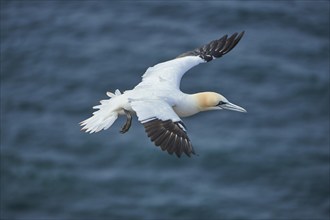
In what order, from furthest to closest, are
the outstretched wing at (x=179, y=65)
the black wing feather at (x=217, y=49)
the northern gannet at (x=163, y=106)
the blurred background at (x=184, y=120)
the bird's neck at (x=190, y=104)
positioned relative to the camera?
1. the blurred background at (x=184, y=120)
2. the black wing feather at (x=217, y=49)
3. the outstretched wing at (x=179, y=65)
4. the bird's neck at (x=190, y=104)
5. the northern gannet at (x=163, y=106)

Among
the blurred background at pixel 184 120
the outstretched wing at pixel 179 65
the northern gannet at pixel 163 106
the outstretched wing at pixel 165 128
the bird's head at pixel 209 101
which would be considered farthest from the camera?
the blurred background at pixel 184 120

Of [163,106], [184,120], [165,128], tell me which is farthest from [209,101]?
[184,120]

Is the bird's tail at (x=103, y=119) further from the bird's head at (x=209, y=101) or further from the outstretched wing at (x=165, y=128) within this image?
the bird's head at (x=209, y=101)

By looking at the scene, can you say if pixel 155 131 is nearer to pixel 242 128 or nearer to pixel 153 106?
pixel 153 106

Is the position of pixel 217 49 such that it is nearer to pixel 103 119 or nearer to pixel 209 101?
pixel 209 101

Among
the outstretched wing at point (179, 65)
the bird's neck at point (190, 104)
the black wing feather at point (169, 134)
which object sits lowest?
the black wing feather at point (169, 134)

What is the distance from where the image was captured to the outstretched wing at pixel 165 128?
13805 millimetres

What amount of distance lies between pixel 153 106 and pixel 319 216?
11897 mm

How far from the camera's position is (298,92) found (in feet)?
91.2

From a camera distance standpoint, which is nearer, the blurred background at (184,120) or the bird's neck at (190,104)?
the bird's neck at (190,104)

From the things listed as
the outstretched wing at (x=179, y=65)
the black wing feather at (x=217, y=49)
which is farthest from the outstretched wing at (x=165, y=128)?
the black wing feather at (x=217, y=49)

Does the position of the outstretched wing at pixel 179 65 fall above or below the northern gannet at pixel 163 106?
above

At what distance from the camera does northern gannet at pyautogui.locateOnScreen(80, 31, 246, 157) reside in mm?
13938

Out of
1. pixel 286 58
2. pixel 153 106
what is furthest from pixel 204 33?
pixel 153 106
